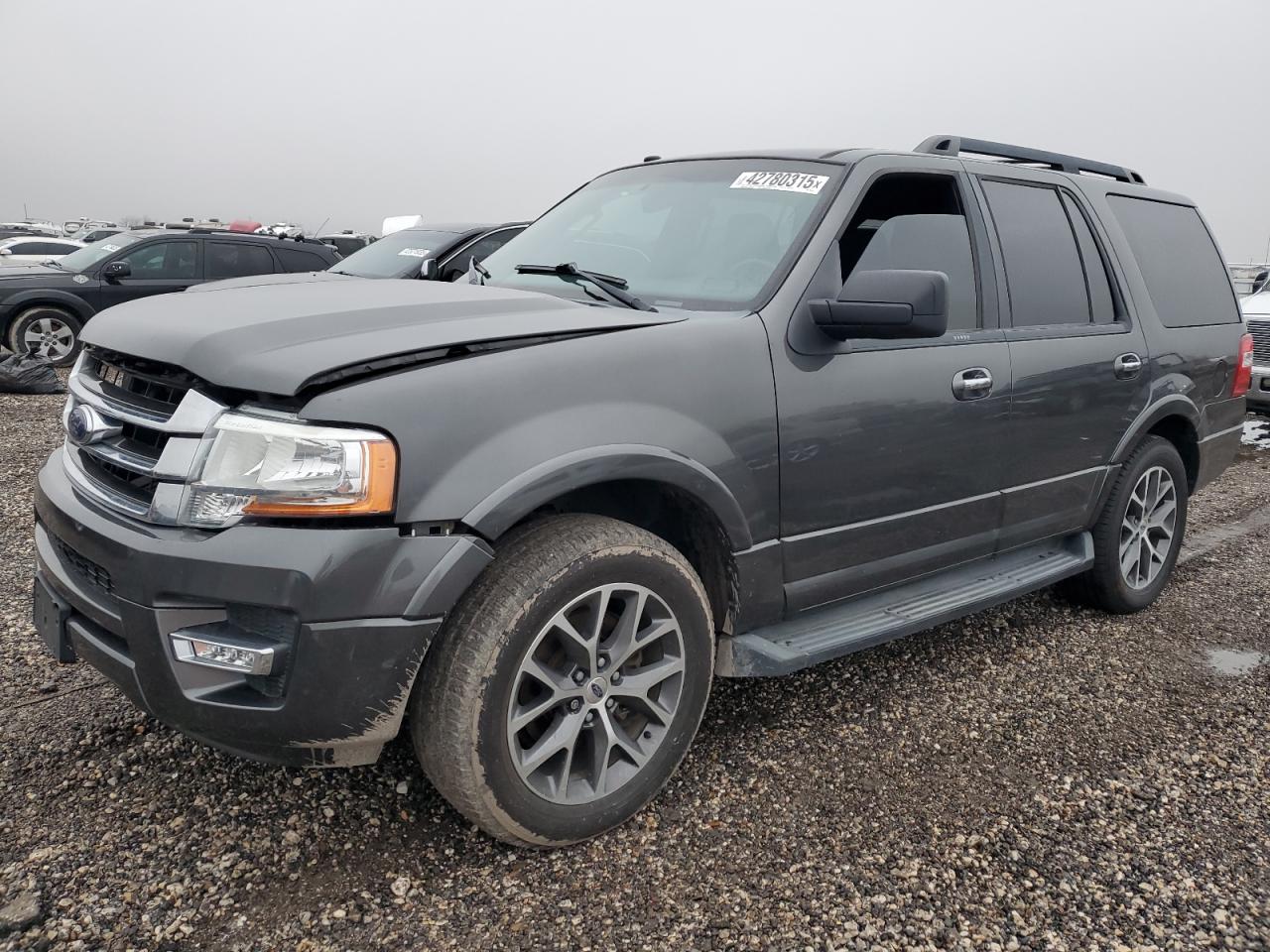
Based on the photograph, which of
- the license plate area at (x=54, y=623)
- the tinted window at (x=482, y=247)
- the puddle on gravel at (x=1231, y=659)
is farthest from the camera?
the tinted window at (x=482, y=247)

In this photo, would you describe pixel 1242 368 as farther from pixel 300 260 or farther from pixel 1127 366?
pixel 300 260

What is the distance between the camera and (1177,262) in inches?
169

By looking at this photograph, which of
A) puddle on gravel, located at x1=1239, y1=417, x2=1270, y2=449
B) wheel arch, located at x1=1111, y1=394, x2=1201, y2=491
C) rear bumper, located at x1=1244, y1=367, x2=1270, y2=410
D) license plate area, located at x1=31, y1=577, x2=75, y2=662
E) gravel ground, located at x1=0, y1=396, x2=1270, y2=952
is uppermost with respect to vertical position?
license plate area, located at x1=31, y1=577, x2=75, y2=662

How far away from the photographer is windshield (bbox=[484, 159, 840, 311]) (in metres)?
2.85

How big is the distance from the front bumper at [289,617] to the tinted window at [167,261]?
1033cm

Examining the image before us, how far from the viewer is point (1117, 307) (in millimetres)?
3869

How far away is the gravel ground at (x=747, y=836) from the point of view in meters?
2.12

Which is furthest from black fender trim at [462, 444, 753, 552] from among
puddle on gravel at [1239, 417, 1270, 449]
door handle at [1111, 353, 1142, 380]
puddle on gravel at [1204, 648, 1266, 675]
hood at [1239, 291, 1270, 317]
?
hood at [1239, 291, 1270, 317]

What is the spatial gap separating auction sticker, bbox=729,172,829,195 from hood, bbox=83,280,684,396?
0.72 metres

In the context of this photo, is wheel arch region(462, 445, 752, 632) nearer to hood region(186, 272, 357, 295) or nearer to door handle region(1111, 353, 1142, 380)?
hood region(186, 272, 357, 295)

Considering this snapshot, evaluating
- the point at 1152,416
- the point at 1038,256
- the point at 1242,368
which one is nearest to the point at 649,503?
the point at 1038,256

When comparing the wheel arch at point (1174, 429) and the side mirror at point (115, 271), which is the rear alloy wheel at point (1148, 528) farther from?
the side mirror at point (115, 271)

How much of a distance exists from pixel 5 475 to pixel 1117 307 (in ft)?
20.7

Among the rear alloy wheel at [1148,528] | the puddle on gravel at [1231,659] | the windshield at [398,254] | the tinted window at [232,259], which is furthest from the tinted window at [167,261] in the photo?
the puddle on gravel at [1231,659]
